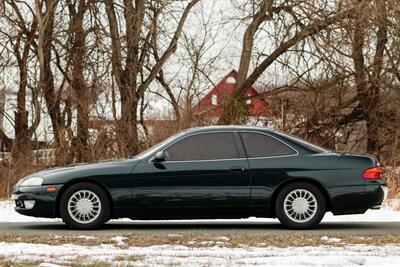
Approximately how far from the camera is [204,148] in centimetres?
1233

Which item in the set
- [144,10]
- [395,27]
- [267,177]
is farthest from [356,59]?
[267,177]

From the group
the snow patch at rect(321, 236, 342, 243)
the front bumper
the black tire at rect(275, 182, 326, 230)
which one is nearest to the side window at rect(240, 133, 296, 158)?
the black tire at rect(275, 182, 326, 230)

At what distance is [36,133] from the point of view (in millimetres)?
23375

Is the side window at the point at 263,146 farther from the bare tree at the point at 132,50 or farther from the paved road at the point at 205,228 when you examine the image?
the bare tree at the point at 132,50

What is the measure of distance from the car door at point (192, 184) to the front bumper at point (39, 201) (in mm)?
1143

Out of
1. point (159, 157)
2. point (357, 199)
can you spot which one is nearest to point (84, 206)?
point (159, 157)

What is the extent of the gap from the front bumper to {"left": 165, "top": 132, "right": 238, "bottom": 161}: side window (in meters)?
1.69

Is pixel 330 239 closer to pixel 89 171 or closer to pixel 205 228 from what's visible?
pixel 205 228

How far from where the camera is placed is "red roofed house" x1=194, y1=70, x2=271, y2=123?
75.6ft

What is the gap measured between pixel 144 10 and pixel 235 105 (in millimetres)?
3480

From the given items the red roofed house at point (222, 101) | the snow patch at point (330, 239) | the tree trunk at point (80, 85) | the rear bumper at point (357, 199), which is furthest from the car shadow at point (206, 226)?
the red roofed house at point (222, 101)

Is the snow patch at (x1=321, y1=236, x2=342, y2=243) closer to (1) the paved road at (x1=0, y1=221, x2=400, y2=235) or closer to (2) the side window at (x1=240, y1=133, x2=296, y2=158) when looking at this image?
(1) the paved road at (x1=0, y1=221, x2=400, y2=235)

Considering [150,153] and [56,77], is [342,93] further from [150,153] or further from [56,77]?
[150,153]

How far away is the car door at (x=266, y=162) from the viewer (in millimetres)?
12008
